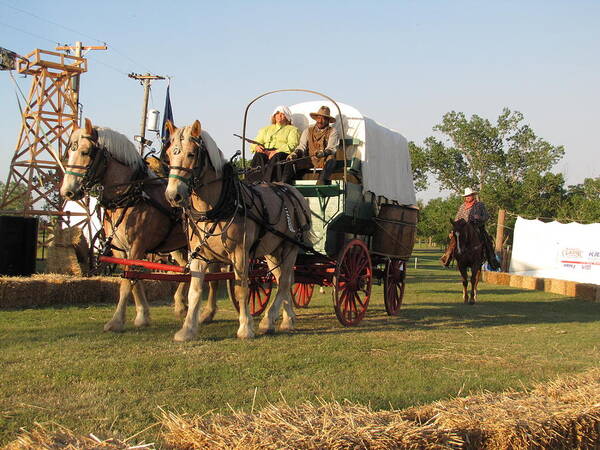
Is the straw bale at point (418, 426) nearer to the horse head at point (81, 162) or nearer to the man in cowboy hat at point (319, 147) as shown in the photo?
the horse head at point (81, 162)

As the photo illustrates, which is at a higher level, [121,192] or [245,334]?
[121,192]

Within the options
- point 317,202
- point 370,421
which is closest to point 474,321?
point 317,202

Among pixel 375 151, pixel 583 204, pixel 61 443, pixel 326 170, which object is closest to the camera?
pixel 61 443

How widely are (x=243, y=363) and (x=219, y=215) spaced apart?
178 cm

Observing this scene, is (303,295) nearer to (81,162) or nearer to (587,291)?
(81,162)

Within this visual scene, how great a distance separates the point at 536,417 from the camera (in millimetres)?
3826

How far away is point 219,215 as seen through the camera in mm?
7059

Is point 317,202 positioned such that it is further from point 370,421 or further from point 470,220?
point 470,220

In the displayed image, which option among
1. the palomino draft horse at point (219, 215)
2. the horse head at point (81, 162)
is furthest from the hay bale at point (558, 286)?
the horse head at point (81, 162)

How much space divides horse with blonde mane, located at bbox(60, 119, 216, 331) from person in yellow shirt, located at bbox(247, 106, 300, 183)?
179 centimetres

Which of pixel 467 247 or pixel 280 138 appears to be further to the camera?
pixel 467 247

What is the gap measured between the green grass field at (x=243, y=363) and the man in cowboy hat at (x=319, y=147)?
2.20 metres

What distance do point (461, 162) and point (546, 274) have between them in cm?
3017

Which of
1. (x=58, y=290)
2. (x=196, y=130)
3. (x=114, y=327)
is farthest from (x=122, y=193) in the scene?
(x=58, y=290)
